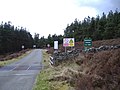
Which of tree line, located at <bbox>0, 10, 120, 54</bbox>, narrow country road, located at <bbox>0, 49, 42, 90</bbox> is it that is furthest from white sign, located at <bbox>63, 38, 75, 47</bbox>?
tree line, located at <bbox>0, 10, 120, 54</bbox>

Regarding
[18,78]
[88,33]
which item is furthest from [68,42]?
[88,33]

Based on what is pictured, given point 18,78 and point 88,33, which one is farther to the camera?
point 88,33

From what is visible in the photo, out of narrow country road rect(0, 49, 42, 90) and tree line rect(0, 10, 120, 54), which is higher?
tree line rect(0, 10, 120, 54)

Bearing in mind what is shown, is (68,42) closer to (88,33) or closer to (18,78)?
(18,78)

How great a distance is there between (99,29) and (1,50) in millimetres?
42903

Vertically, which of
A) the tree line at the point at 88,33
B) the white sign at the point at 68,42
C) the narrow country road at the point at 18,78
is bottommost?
the narrow country road at the point at 18,78

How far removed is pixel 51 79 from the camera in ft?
64.9

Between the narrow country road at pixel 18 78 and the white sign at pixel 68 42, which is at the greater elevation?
the white sign at pixel 68 42

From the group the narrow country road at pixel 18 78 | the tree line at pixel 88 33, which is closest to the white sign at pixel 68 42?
the narrow country road at pixel 18 78

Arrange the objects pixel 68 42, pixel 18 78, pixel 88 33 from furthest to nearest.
Result: pixel 88 33 < pixel 68 42 < pixel 18 78

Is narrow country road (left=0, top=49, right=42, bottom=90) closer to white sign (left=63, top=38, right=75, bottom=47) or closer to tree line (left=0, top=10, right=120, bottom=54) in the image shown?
white sign (left=63, top=38, right=75, bottom=47)

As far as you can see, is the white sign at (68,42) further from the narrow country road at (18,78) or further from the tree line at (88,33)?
the tree line at (88,33)

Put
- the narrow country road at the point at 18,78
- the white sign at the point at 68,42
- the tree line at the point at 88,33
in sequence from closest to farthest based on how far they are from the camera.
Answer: the narrow country road at the point at 18,78 < the white sign at the point at 68,42 < the tree line at the point at 88,33

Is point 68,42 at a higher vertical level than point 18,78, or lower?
higher
